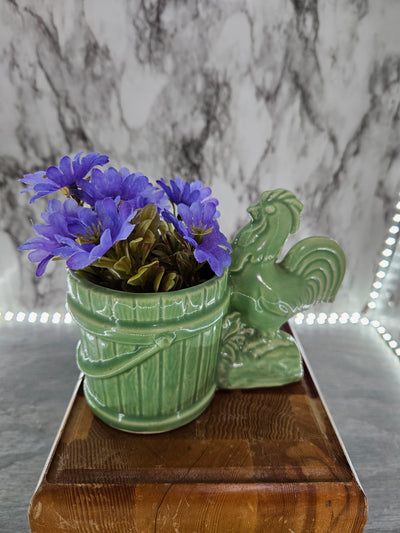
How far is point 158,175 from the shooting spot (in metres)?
1.21

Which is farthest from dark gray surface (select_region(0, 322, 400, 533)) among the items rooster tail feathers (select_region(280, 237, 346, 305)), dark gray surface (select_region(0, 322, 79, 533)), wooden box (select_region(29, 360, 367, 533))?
rooster tail feathers (select_region(280, 237, 346, 305))

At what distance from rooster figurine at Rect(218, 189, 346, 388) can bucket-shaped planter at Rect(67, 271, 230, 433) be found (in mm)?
83

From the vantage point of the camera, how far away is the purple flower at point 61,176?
0.52 meters

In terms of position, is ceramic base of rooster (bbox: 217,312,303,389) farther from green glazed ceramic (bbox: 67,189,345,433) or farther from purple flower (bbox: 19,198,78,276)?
purple flower (bbox: 19,198,78,276)

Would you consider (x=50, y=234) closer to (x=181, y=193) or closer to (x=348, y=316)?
(x=181, y=193)

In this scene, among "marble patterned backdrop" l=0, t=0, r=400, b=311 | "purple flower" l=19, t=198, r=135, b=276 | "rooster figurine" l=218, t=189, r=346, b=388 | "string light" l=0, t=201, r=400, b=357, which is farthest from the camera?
"string light" l=0, t=201, r=400, b=357

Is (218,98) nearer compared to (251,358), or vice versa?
(251,358)

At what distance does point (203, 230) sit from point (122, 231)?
0.11 m

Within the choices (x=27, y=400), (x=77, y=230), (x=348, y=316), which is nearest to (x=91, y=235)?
(x=77, y=230)

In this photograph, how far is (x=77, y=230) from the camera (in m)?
0.51

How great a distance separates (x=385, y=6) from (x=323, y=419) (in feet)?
3.17

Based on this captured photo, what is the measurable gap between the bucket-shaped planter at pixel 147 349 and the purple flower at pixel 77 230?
2.3 inches

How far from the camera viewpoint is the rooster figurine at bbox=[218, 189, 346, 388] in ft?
2.17

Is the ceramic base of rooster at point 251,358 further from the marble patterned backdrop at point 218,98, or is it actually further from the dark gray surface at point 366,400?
the marble patterned backdrop at point 218,98
